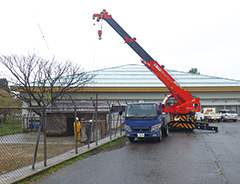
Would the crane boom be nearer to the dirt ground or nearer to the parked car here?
the dirt ground

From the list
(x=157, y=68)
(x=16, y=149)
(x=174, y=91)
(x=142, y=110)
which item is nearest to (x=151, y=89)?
(x=174, y=91)

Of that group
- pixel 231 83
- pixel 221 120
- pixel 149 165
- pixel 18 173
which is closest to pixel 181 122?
pixel 149 165

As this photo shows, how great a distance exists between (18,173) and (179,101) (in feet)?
49.2

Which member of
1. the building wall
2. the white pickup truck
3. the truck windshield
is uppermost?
the building wall

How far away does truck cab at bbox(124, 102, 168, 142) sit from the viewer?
13156mm

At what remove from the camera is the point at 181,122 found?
19.2 meters

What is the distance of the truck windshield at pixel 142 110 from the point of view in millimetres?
13570

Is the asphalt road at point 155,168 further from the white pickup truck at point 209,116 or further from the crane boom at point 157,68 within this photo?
the white pickup truck at point 209,116

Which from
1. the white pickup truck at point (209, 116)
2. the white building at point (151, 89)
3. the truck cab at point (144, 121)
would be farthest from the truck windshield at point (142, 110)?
the white building at point (151, 89)

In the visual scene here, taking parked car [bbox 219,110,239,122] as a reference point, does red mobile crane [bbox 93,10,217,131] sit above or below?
above

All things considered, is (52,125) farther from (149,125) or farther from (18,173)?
(18,173)

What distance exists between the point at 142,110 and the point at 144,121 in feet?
2.55

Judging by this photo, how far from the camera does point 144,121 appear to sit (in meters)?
13.3

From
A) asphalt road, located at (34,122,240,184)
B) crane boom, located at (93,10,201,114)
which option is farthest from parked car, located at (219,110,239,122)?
asphalt road, located at (34,122,240,184)
